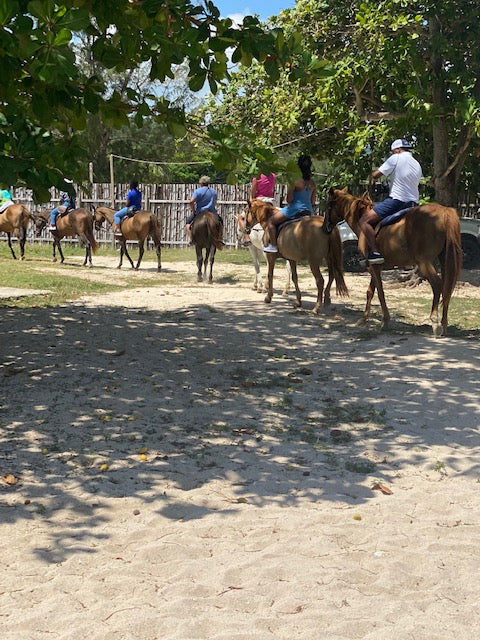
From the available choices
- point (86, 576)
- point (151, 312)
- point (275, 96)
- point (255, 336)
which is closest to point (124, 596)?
point (86, 576)

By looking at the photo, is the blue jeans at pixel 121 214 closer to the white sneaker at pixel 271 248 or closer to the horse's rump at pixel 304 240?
the white sneaker at pixel 271 248

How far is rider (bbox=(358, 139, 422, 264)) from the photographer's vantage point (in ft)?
34.2

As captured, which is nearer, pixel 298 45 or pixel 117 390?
pixel 298 45

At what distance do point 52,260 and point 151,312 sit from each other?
38.6 ft

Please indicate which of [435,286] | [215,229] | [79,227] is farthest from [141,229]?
[435,286]

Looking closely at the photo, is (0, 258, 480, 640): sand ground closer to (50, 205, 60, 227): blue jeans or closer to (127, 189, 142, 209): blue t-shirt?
(127, 189, 142, 209): blue t-shirt

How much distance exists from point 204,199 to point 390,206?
7.04 metres

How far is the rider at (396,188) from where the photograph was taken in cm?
1043

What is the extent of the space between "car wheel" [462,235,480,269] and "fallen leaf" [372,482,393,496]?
1528cm

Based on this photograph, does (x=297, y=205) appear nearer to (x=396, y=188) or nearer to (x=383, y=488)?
(x=396, y=188)

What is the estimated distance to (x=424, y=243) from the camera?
1031cm

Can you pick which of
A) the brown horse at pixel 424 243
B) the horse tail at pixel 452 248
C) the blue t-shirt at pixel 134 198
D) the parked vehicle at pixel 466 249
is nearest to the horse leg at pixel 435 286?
the brown horse at pixel 424 243

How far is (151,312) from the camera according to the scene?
12375 mm

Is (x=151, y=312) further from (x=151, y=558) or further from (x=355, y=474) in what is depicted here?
(x=151, y=558)
